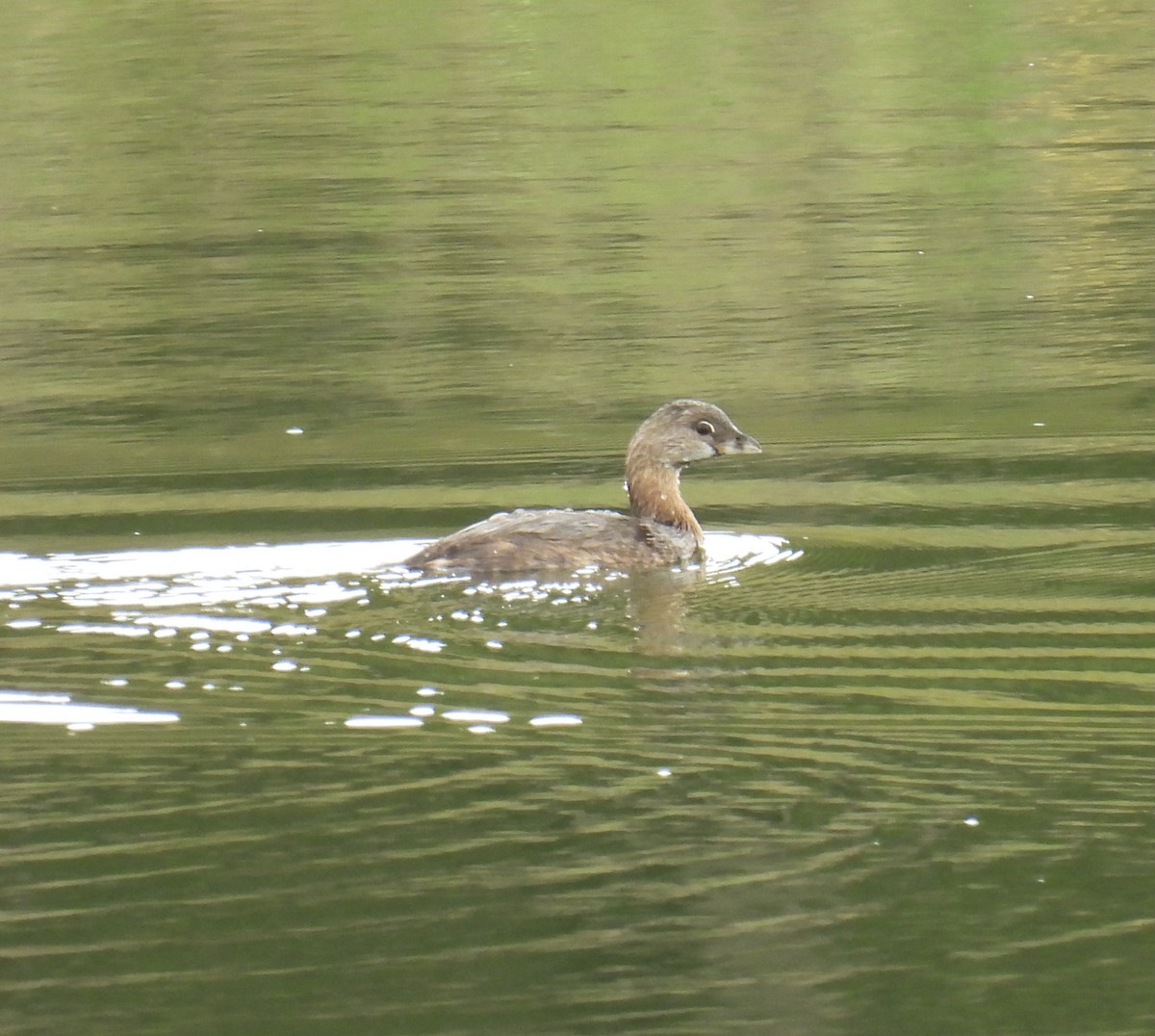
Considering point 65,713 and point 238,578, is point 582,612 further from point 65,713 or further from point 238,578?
point 65,713

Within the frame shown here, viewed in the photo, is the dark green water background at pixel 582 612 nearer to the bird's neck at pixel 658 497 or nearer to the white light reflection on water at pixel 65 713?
the white light reflection on water at pixel 65 713

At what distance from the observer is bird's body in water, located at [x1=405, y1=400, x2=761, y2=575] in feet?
33.9

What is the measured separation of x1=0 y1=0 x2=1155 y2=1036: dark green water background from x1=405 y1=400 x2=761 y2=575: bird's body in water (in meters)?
0.25

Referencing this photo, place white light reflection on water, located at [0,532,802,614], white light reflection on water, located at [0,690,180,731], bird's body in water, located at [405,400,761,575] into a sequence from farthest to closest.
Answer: bird's body in water, located at [405,400,761,575] → white light reflection on water, located at [0,532,802,614] → white light reflection on water, located at [0,690,180,731]

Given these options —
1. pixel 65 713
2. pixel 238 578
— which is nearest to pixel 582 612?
pixel 238 578

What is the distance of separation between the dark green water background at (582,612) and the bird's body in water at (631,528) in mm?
251

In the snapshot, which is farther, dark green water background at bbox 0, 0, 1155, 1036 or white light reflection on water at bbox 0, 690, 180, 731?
white light reflection on water at bbox 0, 690, 180, 731

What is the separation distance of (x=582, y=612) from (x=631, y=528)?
141 cm

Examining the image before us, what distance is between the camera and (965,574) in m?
10.1

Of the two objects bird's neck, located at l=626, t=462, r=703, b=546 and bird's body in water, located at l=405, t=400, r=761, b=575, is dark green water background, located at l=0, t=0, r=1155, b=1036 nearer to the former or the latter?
bird's body in water, located at l=405, t=400, r=761, b=575

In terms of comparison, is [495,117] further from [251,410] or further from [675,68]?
[251,410]

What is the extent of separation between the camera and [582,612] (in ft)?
32.2

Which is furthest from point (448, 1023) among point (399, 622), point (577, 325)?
point (577, 325)

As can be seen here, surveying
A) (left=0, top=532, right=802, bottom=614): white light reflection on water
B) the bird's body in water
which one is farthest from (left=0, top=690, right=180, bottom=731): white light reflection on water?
the bird's body in water
